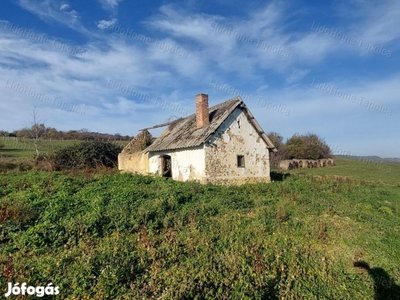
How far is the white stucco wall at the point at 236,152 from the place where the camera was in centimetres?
1593

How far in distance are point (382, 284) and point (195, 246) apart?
15.0 ft

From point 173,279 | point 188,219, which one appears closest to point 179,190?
point 188,219

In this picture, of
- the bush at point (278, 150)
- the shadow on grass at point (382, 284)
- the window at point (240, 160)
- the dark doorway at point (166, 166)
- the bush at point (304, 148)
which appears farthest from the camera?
the bush at point (304, 148)

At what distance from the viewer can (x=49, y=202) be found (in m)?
10.1

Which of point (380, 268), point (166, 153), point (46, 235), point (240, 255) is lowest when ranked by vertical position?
point (380, 268)

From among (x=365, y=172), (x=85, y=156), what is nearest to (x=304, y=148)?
(x=365, y=172)

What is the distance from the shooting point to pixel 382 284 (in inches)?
250

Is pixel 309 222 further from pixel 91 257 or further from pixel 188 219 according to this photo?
pixel 91 257

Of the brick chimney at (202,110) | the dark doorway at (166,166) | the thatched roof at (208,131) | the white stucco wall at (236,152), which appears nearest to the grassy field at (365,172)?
the white stucco wall at (236,152)

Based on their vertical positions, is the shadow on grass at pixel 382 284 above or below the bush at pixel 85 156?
below

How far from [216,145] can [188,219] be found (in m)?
7.55

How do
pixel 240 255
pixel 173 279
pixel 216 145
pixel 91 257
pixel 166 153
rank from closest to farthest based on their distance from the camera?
pixel 173 279, pixel 91 257, pixel 240 255, pixel 216 145, pixel 166 153

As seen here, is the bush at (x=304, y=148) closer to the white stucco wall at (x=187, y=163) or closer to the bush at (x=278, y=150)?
the bush at (x=278, y=150)

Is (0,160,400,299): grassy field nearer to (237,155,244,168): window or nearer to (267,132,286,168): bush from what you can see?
(237,155,244,168): window
